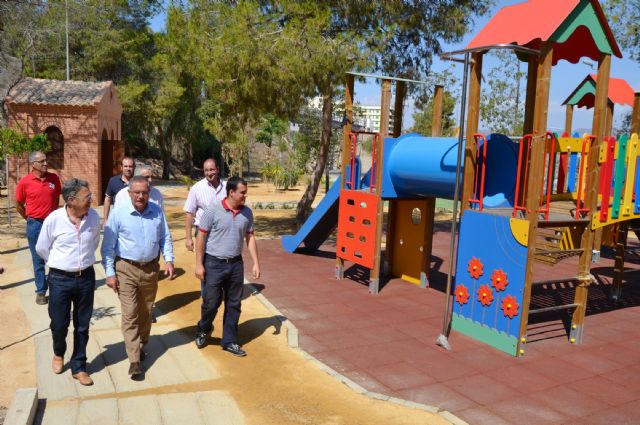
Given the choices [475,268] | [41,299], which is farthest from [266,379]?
[41,299]

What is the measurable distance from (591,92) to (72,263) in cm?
1217

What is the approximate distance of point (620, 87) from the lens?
12.7 m

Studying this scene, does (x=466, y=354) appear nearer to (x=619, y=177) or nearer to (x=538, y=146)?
(x=538, y=146)

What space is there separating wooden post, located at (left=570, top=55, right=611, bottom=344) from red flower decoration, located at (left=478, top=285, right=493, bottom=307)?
111 cm

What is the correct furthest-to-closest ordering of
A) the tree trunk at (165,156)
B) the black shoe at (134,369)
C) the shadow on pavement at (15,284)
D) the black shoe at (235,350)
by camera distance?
1. the tree trunk at (165,156)
2. the shadow on pavement at (15,284)
3. the black shoe at (235,350)
4. the black shoe at (134,369)

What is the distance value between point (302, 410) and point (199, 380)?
104cm

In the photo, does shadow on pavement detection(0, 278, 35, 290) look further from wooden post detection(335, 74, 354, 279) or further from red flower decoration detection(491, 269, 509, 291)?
red flower decoration detection(491, 269, 509, 291)

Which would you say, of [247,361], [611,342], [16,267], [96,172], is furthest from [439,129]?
[96,172]

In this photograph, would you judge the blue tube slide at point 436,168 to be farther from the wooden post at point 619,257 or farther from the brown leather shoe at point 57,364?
the brown leather shoe at point 57,364

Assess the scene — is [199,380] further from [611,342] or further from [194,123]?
[194,123]

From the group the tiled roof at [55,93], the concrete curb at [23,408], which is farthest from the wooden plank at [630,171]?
the tiled roof at [55,93]

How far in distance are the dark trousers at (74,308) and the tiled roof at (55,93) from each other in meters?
15.7

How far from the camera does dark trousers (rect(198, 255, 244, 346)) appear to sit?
5547 mm

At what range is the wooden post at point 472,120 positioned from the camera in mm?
6477
